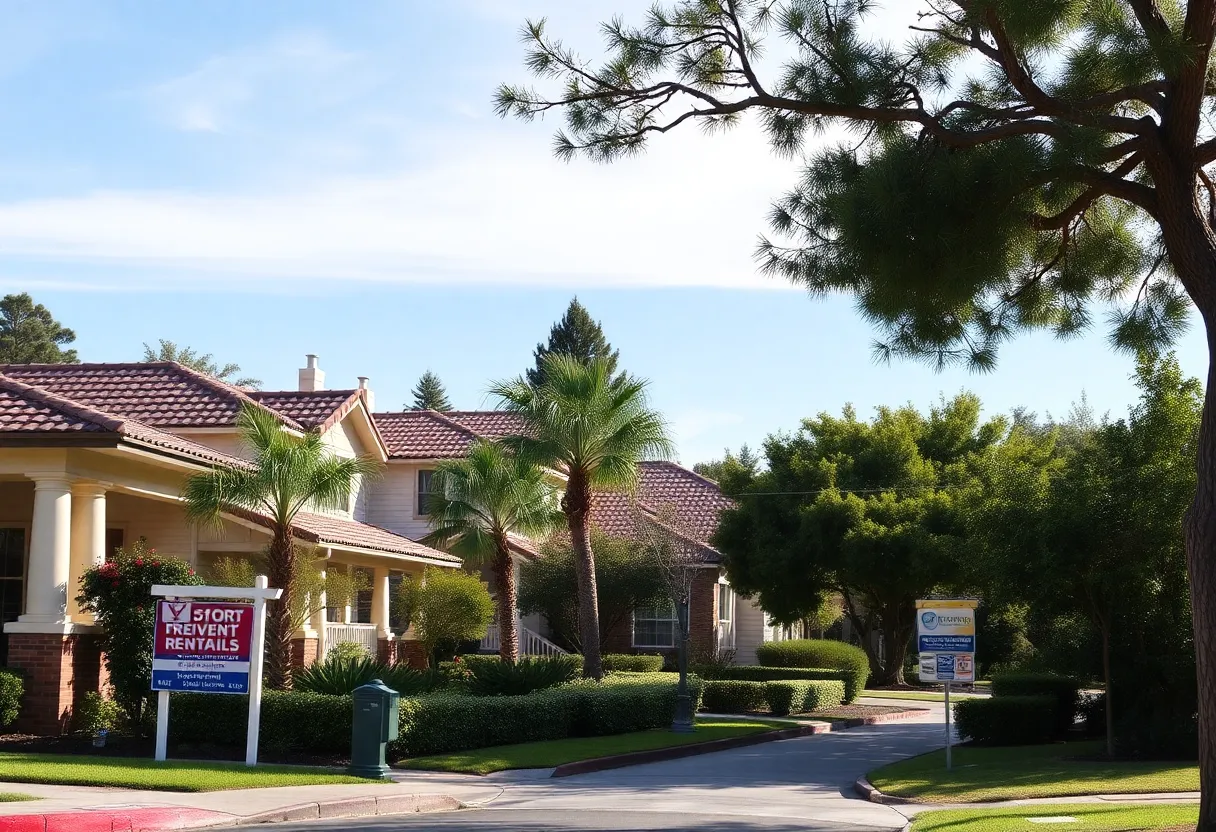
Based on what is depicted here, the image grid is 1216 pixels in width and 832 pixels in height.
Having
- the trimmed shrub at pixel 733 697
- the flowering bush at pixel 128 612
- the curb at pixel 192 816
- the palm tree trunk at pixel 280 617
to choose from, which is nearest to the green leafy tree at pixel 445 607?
the trimmed shrub at pixel 733 697

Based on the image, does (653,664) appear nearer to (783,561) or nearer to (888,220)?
(783,561)

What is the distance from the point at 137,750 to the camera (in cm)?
1855

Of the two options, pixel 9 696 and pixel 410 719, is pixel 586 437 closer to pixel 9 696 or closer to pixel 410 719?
pixel 410 719

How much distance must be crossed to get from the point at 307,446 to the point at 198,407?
8201mm

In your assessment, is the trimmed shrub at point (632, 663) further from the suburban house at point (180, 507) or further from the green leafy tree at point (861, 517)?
the green leafy tree at point (861, 517)

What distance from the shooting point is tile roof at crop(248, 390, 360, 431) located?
32.2 m

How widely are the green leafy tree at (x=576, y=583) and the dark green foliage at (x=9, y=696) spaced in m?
21.6

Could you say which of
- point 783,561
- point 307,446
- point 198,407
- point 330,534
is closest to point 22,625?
point 307,446

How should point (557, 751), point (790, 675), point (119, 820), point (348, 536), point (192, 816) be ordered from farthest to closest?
1. point (790, 675)
2. point (348, 536)
3. point (557, 751)
4. point (192, 816)
5. point (119, 820)

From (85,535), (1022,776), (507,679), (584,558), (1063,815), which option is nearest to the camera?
(1063,815)

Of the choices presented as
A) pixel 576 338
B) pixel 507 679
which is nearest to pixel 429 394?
pixel 576 338

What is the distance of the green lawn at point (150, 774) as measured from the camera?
14.9 meters

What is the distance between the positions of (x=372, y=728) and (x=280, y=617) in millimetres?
4268

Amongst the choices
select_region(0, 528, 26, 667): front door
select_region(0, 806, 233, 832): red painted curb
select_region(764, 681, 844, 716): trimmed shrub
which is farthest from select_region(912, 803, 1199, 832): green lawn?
select_region(764, 681, 844, 716): trimmed shrub
